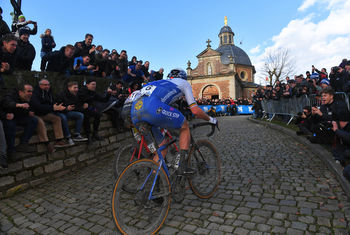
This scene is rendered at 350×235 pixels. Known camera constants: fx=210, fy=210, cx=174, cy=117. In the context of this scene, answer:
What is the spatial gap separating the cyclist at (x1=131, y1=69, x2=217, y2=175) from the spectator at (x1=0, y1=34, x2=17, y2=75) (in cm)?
428

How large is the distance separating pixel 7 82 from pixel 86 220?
15.3 ft

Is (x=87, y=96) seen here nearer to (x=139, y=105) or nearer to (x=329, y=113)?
(x=139, y=105)

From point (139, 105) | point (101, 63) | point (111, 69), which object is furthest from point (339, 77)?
point (101, 63)

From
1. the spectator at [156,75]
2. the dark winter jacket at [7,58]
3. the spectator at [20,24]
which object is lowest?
the dark winter jacket at [7,58]

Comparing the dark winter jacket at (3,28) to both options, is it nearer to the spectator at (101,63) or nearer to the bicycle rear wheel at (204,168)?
the spectator at (101,63)

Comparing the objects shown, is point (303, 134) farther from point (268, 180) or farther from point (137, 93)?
point (137, 93)

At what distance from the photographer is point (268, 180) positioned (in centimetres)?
400

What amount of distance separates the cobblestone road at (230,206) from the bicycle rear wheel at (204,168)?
6.7 inches

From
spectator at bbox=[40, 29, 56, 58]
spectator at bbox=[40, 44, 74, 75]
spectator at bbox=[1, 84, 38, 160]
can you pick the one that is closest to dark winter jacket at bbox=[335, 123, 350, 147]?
spectator at bbox=[1, 84, 38, 160]

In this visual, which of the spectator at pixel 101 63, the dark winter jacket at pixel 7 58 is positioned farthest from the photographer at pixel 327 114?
the dark winter jacket at pixel 7 58

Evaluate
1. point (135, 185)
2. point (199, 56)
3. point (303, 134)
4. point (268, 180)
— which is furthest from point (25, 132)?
point (199, 56)

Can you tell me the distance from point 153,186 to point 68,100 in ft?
14.0

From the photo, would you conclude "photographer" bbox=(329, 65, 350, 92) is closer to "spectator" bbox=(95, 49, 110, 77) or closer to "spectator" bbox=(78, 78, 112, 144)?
"spectator" bbox=(78, 78, 112, 144)

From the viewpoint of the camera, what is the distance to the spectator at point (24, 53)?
616 centimetres
